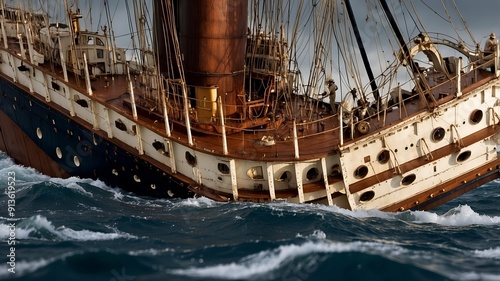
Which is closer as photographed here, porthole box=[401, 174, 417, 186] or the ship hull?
porthole box=[401, 174, 417, 186]

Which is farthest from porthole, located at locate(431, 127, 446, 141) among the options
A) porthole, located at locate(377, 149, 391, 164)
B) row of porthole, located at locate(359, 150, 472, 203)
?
porthole, located at locate(377, 149, 391, 164)

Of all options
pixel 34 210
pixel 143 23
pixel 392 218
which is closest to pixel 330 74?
pixel 392 218

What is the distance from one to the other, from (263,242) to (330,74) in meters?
7.54

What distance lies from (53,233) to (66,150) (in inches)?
283

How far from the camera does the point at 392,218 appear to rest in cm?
1761

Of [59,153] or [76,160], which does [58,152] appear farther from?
[76,160]

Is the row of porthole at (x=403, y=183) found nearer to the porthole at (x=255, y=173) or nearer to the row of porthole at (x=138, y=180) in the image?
the porthole at (x=255, y=173)

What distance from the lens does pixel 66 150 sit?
22.2 m

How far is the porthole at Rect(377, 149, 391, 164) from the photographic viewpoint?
17.8 m

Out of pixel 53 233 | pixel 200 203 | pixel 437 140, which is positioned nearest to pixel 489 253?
pixel 437 140

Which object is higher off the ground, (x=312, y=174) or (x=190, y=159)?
(x=190, y=159)

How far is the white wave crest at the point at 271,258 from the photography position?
1265cm

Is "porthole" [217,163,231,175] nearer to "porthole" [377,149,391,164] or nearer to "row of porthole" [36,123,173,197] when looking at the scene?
"row of porthole" [36,123,173,197]

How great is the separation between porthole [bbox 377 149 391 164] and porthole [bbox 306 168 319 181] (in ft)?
6.01
